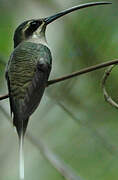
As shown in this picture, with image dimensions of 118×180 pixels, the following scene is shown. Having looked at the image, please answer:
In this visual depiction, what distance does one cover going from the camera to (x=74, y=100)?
539 cm

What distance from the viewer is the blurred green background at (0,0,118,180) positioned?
5.08m

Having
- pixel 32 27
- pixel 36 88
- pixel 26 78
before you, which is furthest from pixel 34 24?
pixel 36 88

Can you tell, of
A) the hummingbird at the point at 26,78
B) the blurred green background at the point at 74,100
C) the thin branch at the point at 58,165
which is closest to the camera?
the thin branch at the point at 58,165

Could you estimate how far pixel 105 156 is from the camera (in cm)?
586

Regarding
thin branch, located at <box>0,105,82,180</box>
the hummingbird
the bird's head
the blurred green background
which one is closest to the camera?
thin branch, located at <box>0,105,82,180</box>

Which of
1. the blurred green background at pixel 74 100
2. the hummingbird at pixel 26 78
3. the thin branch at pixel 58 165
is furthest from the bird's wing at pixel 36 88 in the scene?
the blurred green background at pixel 74 100

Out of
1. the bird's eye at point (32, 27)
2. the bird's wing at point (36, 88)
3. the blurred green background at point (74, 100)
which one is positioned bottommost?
→ the blurred green background at point (74, 100)

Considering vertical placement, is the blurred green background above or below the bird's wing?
below

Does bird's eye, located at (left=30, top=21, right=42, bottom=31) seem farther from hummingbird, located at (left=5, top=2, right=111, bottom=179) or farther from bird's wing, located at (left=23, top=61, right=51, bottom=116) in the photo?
bird's wing, located at (left=23, top=61, right=51, bottom=116)

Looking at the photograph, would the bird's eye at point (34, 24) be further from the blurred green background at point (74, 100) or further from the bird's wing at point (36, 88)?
the bird's wing at point (36, 88)

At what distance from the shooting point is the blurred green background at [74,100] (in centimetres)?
508

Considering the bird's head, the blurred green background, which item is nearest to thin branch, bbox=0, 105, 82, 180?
the blurred green background

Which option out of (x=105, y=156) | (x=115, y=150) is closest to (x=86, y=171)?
(x=105, y=156)

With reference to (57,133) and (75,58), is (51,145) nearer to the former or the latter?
(57,133)
